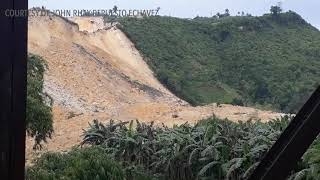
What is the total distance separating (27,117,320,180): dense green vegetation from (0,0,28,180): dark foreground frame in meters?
3.05

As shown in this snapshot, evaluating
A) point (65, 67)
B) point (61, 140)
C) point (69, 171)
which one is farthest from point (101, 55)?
point (69, 171)

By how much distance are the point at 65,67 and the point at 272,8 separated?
29.2 m

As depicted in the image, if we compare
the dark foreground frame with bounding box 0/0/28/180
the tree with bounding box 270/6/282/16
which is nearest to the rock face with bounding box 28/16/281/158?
the dark foreground frame with bounding box 0/0/28/180

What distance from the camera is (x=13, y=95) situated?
1468 millimetres

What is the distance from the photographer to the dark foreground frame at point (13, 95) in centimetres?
145

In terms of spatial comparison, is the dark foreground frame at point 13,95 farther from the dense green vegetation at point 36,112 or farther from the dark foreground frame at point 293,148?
the dense green vegetation at point 36,112

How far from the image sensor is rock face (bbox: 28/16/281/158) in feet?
58.9

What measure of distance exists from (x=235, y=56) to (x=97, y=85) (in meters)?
19.2

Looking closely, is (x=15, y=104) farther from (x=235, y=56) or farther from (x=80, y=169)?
(x=235, y=56)

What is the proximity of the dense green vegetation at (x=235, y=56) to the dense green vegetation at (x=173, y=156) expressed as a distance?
22255 millimetres

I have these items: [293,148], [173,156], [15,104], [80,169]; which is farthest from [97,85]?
[293,148]

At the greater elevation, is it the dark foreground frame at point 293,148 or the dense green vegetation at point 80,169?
the dark foreground frame at point 293,148

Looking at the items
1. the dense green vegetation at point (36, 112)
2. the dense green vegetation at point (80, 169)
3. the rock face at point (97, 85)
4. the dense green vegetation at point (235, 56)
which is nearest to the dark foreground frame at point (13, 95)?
the dense green vegetation at point (80, 169)

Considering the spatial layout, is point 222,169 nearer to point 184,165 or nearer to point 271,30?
point 184,165
